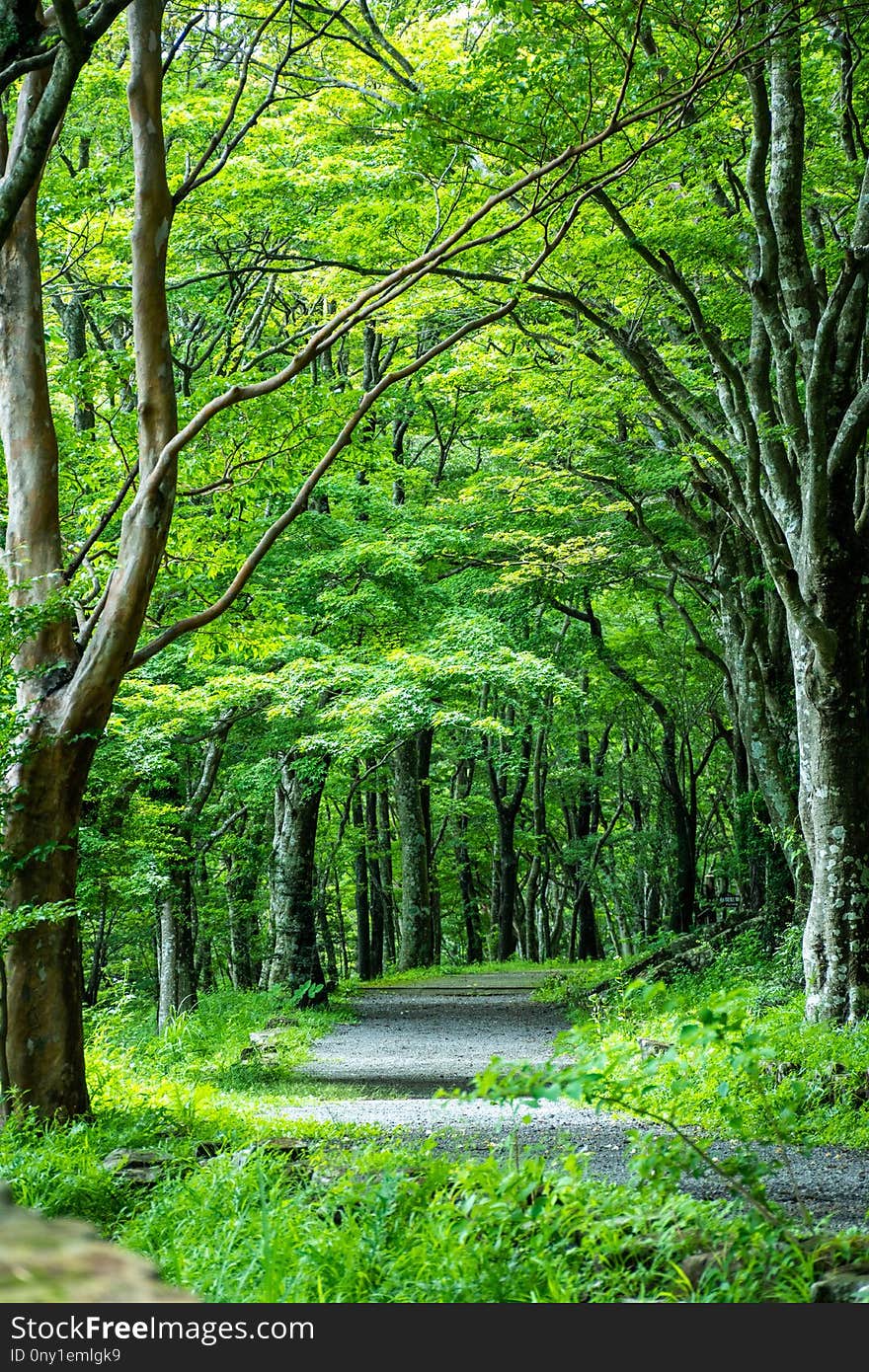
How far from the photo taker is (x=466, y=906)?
3050cm

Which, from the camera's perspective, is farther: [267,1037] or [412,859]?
[412,859]

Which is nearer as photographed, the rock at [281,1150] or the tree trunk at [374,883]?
the rock at [281,1150]

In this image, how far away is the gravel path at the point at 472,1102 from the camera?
5621 millimetres

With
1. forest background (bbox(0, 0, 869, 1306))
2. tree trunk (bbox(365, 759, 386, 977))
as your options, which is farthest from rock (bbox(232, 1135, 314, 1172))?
tree trunk (bbox(365, 759, 386, 977))

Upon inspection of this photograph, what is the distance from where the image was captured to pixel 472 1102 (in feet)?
30.6

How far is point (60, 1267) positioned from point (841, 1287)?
102 inches

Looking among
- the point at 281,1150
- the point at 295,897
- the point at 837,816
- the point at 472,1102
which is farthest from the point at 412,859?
the point at 281,1150

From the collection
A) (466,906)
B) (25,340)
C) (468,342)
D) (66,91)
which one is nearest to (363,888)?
(466,906)

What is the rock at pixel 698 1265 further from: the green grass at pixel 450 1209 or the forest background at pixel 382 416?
the forest background at pixel 382 416

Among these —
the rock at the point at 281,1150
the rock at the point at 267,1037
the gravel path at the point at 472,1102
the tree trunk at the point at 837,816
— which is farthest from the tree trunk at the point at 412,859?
the rock at the point at 281,1150

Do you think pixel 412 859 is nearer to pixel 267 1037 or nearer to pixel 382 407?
pixel 267 1037

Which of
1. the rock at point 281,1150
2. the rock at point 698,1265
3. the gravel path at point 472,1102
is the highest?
the rock at point 698,1265

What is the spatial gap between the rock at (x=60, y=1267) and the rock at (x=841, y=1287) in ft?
7.30

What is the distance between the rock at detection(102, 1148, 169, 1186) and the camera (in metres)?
5.34
